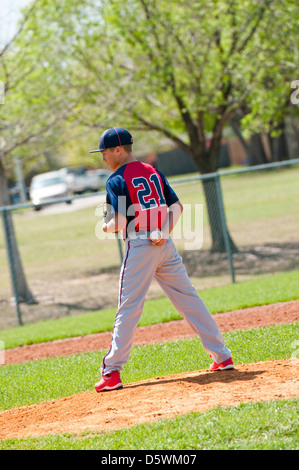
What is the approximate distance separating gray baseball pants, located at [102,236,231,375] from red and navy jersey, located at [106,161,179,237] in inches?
6.3

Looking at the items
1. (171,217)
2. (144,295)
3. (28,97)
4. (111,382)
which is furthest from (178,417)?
(28,97)

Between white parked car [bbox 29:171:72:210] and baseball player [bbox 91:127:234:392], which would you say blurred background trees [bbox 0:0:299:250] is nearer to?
baseball player [bbox 91:127:234:392]

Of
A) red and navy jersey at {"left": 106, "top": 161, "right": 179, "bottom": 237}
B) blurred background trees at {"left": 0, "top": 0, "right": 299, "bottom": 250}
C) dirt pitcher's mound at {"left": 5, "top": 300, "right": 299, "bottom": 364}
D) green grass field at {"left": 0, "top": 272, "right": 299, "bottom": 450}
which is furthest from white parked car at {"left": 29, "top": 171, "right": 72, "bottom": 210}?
red and navy jersey at {"left": 106, "top": 161, "right": 179, "bottom": 237}

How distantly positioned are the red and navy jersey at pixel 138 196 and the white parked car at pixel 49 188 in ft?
93.7

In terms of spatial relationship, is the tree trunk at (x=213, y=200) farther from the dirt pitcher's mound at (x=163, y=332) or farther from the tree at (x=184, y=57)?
the dirt pitcher's mound at (x=163, y=332)

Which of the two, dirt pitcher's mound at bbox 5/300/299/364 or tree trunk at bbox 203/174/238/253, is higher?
tree trunk at bbox 203/174/238/253

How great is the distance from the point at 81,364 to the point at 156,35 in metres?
9.43

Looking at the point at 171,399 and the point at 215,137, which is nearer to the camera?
the point at 171,399

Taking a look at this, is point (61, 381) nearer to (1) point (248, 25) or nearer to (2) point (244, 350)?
(2) point (244, 350)

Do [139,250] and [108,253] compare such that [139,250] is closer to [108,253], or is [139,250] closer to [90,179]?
[108,253]

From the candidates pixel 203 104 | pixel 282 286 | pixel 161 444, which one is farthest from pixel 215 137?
pixel 161 444

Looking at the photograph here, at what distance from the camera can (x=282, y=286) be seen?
11008mm

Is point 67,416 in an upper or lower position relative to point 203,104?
lower

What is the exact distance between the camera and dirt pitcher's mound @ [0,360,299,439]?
471 cm
